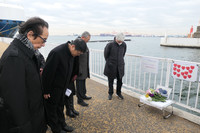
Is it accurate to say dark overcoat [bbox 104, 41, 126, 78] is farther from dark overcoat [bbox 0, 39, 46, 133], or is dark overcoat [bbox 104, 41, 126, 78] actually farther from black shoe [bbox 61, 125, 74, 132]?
dark overcoat [bbox 0, 39, 46, 133]

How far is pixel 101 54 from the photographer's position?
18.1ft

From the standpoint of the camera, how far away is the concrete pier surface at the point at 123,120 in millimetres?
2709

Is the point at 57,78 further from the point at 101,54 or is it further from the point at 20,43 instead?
the point at 101,54

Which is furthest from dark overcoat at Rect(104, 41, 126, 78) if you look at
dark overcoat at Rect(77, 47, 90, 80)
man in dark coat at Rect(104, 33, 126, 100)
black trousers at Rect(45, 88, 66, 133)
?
black trousers at Rect(45, 88, 66, 133)

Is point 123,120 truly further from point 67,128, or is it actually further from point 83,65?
point 83,65

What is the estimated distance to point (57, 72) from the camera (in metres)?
2.10

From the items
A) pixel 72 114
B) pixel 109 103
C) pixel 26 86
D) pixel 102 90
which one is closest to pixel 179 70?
pixel 109 103

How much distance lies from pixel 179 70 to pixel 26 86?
3311 millimetres

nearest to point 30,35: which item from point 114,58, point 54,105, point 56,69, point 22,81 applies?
point 22,81

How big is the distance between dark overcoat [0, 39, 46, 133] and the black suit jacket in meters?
0.80

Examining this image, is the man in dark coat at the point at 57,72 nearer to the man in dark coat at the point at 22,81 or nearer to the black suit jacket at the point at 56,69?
the black suit jacket at the point at 56,69

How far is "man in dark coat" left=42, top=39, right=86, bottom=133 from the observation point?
2.06 m

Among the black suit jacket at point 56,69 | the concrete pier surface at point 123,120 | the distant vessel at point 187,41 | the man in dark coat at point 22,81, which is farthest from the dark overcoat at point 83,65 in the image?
the distant vessel at point 187,41

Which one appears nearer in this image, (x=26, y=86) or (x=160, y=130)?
(x=26, y=86)
